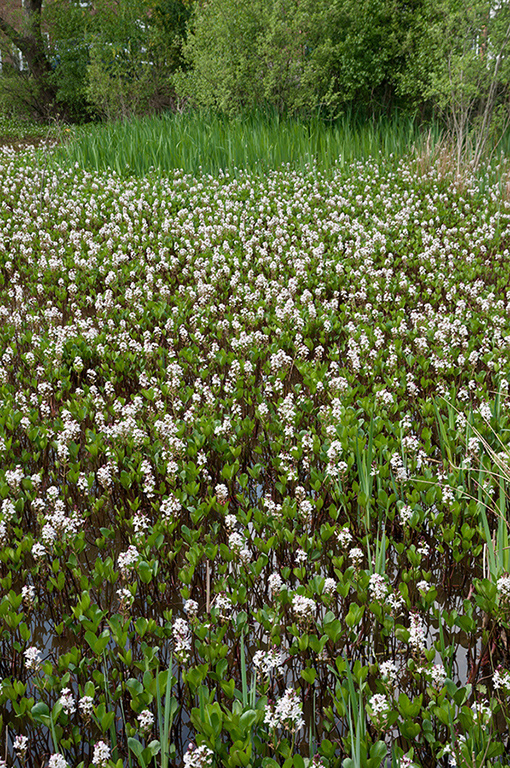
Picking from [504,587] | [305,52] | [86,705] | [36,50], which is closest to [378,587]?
[504,587]

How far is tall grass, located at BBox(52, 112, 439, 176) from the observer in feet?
44.0

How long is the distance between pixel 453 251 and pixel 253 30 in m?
10.4

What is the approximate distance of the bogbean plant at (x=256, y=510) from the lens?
2.46 metres

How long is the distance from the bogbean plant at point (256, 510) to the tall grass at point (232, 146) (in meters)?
5.90

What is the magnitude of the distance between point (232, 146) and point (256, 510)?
11862mm

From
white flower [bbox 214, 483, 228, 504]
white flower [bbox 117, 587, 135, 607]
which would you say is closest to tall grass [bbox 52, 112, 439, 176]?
white flower [bbox 214, 483, 228, 504]

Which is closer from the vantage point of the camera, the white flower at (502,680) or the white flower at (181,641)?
the white flower at (502,680)

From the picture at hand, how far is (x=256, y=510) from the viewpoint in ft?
11.7

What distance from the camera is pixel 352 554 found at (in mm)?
3104

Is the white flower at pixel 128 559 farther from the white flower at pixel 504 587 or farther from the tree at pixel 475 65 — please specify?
the tree at pixel 475 65

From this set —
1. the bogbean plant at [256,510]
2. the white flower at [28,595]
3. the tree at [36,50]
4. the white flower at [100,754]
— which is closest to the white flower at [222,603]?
the bogbean plant at [256,510]

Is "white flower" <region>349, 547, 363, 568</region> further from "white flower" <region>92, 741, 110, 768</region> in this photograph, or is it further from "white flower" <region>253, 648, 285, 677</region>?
"white flower" <region>92, 741, 110, 768</region>

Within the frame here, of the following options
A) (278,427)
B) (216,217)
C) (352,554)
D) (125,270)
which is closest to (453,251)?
(216,217)

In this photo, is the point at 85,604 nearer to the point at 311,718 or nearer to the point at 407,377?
the point at 311,718
